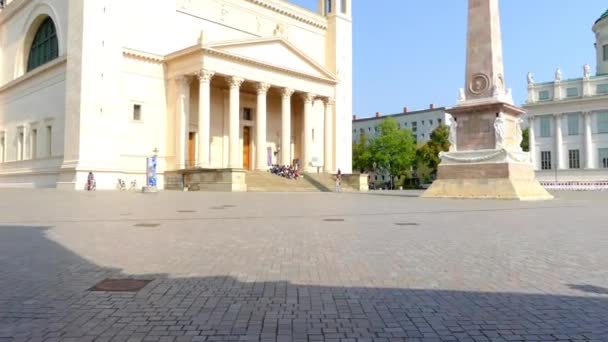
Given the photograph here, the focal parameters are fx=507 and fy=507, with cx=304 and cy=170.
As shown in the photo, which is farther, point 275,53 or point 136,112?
point 275,53

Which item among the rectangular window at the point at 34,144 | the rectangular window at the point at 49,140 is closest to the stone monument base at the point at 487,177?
the rectangular window at the point at 49,140

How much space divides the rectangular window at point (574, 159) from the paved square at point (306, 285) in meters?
67.7

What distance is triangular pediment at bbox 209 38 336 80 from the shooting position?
41.3 meters

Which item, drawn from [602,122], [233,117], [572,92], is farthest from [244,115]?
[602,122]

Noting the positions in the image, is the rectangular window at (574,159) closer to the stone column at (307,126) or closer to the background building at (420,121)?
the background building at (420,121)

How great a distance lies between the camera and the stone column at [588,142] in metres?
67.9

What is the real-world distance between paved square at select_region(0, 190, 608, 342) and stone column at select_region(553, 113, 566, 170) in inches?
2670

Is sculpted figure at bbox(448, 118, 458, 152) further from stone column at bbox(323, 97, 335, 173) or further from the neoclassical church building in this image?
stone column at bbox(323, 97, 335, 173)

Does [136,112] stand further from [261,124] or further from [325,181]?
[325,181]

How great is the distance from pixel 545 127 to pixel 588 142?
6202 millimetres

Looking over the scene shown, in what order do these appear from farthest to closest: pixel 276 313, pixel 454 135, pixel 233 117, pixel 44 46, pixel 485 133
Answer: pixel 44 46
pixel 233 117
pixel 454 135
pixel 485 133
pixel 276 313

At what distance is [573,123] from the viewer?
70.6m

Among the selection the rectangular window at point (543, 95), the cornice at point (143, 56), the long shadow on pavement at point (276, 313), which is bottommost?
the long shadow on pavement at point (276, 313)

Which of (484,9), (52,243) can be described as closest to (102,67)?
(484,9)
